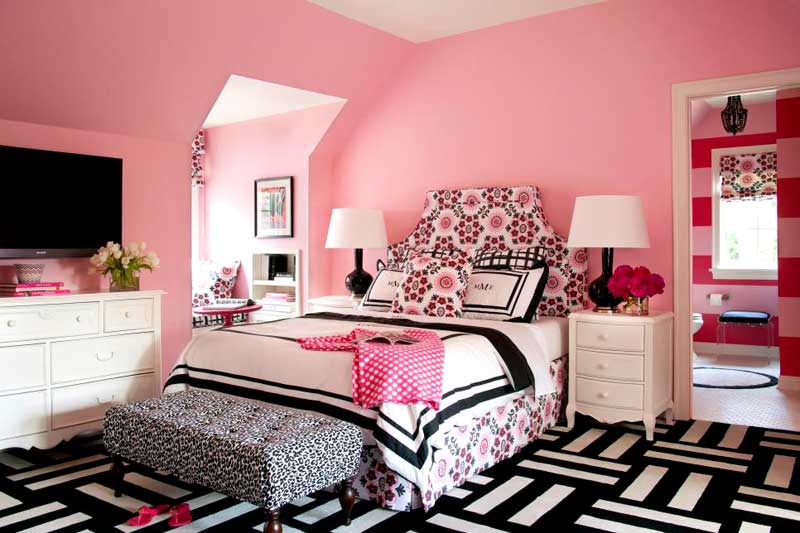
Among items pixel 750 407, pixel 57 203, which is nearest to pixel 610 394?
pixel 750 407

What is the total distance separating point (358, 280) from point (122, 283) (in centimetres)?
174

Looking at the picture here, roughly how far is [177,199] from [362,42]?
5.60 feet

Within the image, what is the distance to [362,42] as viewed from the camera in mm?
4941

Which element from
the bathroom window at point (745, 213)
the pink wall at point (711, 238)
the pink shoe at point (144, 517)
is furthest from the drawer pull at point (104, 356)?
the bathroom window at point (745, 213)

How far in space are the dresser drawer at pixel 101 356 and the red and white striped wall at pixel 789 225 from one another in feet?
14.8

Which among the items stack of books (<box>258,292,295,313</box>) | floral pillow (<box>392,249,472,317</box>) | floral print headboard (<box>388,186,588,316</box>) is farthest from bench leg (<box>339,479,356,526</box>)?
stack of books (<box>258,292,295,313</box>)

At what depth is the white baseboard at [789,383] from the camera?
5125mm

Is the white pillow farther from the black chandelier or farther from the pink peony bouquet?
the black chandelier

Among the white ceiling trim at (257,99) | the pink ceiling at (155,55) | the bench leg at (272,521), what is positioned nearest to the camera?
the bench leg at (272,521)

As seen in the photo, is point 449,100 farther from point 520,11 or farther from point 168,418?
point 168,418

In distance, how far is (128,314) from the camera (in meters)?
3.98

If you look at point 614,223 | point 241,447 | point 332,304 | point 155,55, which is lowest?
point 241,447

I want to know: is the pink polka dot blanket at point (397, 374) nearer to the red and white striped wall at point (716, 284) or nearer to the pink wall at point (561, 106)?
the pink wall at point (561, 106)

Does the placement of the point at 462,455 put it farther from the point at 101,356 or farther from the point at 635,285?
the point at 101,356
